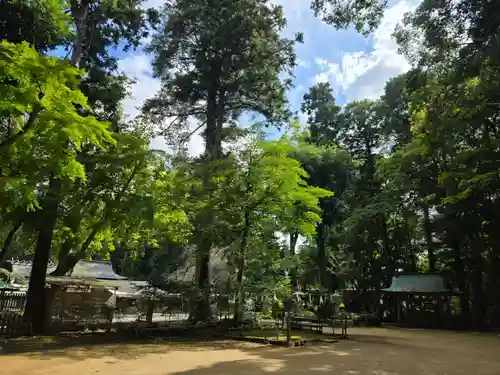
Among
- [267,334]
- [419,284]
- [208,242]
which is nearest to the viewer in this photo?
[267,334]

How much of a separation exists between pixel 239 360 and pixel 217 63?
1331cm

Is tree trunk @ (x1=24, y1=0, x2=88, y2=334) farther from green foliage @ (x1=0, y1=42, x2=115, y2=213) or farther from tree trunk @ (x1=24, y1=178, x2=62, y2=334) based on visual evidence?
green foliage @ (x1=0, y1=42, x2=115, y2=213)

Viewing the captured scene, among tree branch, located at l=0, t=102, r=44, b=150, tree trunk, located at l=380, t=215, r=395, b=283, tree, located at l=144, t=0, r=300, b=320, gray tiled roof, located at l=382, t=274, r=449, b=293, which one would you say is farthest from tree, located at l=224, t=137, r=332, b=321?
tree trunk, located at l=380, t=215, r=395, b=283

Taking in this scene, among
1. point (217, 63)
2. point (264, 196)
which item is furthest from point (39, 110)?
point (217, 63)

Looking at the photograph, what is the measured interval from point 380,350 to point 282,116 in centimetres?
1157

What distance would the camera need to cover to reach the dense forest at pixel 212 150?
7719 mm

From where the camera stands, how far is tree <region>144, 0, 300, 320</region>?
54.0ft

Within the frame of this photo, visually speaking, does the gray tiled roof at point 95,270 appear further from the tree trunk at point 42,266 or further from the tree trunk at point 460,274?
the tree trunk at point 460,274

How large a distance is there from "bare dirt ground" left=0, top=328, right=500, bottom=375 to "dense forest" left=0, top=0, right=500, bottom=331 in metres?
2.95

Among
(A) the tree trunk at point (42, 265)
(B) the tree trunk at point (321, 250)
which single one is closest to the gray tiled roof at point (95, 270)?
(A) the tree trunk at point (42, 265)

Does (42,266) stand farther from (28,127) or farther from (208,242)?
(28,127)

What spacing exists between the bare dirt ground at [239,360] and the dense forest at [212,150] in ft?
9.67

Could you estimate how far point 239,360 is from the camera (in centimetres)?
830

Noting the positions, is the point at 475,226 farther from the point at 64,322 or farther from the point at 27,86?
the point at 27,86
